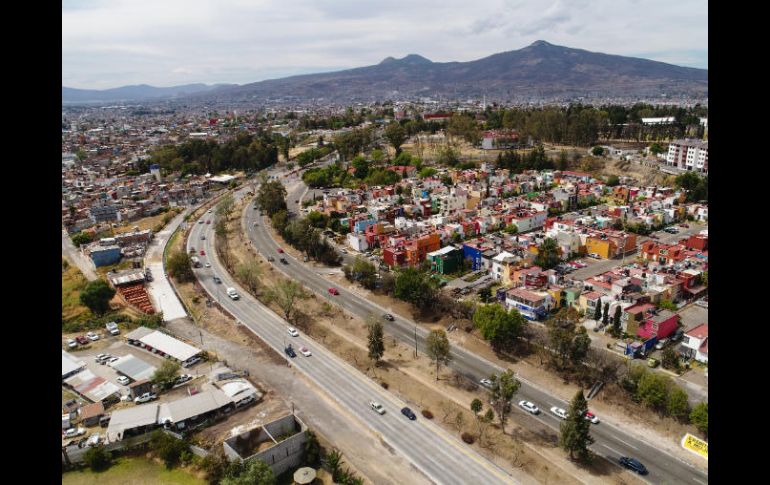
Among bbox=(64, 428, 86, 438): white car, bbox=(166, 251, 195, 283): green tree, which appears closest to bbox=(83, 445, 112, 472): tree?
bbox=(64, 428, 86, 438): white car

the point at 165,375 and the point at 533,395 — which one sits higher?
the point at 165,375

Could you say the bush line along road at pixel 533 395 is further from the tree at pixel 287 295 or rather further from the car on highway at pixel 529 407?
the tree at pixel 287 295

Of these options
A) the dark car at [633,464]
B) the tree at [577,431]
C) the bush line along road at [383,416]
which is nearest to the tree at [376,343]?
the bush line along road at [383,416]

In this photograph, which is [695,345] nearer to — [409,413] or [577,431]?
[577,431]

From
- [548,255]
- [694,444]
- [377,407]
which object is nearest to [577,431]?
[694,444]
